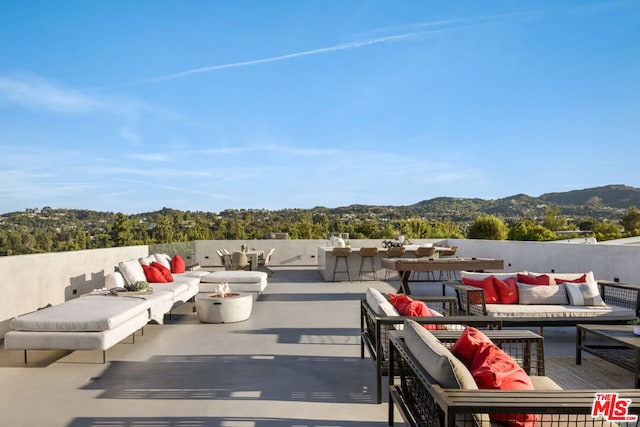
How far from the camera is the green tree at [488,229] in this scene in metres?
30.3

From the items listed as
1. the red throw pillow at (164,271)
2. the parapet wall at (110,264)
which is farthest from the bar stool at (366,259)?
the red throw pillow at (164,271)

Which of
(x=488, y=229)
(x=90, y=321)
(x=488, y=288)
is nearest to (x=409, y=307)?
(x=488, y=288)

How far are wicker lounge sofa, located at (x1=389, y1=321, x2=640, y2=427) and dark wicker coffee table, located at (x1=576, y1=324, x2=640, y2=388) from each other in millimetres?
2036

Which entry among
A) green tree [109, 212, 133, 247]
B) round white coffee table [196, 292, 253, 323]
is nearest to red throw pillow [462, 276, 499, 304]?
round white coffee table [196, 292, 253, 323]

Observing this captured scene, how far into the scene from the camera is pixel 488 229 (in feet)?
101

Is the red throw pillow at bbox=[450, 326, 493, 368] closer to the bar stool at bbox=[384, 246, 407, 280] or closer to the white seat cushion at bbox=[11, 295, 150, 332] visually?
the white seat cushion at bbox=[11, 295, 150, 332]

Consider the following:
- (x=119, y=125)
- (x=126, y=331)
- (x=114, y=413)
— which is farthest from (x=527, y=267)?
(x=119, y=125)

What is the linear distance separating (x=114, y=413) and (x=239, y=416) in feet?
2.80

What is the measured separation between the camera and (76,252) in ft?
24.7

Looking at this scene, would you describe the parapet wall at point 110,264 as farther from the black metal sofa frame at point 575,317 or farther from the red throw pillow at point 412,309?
the red throw pillow at point 412,309

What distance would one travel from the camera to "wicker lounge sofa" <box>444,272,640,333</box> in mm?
5180

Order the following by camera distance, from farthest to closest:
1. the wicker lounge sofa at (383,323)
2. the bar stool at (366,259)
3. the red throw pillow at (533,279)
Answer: the bar stool at (366,259) < the red throw pillow at (533,279) < the wicker lounge sofa at (383,323)

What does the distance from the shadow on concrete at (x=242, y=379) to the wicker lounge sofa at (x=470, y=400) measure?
1.18 m

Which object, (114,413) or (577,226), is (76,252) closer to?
(114,413)
